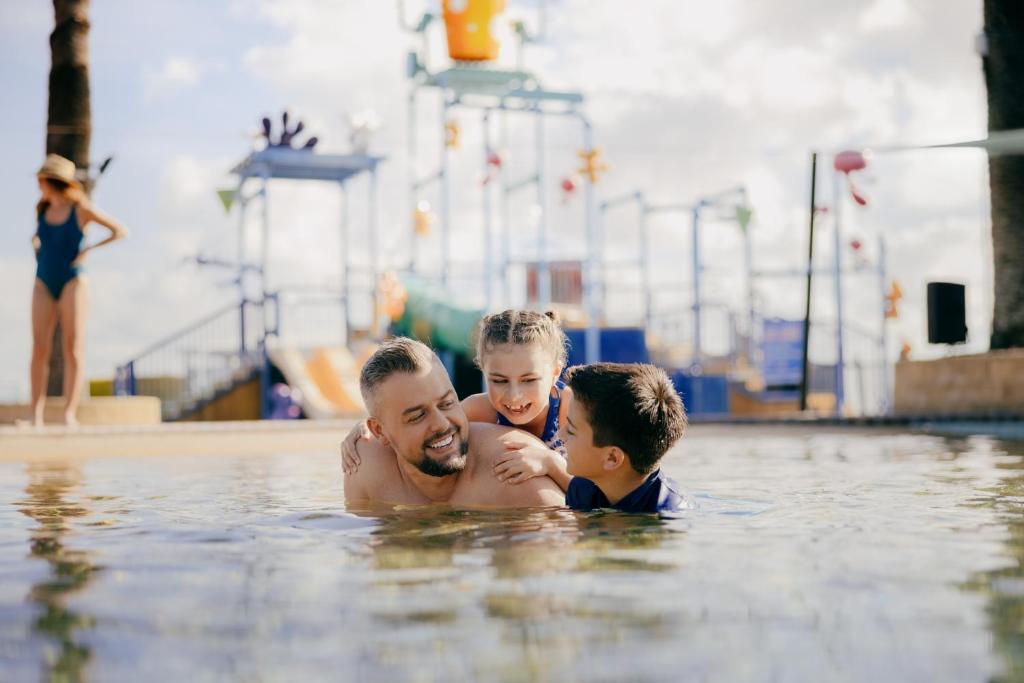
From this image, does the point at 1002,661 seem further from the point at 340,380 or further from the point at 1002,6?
the point at 340,380

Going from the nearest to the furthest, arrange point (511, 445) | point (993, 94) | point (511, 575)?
point (511, 575) < point (511, 445) < point (993, 94)

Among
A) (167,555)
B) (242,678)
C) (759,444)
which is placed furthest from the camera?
(759,444)

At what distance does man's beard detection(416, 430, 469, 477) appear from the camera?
421 cm

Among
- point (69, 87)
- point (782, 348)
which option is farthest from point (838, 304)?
point (69, 87)

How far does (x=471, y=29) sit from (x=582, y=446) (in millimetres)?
17651

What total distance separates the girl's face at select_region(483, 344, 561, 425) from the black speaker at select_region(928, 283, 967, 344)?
29.6ft

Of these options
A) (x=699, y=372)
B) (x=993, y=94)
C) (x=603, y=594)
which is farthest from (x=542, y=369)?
(x=699, y=372)

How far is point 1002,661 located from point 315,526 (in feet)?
8.12

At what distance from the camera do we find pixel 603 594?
241cm

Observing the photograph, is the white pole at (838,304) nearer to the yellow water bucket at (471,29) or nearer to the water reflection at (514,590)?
the yellow water bucket at (471,29)

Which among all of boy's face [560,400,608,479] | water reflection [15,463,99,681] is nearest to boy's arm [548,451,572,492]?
boy's face [560,400,608,479]

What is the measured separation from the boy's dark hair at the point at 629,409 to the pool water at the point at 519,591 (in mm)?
238

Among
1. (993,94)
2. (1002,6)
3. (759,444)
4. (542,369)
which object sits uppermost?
(1002,6)

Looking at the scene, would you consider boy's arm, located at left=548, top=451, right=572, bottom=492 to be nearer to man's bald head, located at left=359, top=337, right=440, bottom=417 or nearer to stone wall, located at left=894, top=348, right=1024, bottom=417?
man's bald head, located at left=359, top=337, right=440, bottom=417
